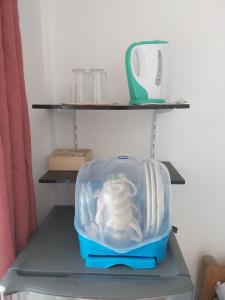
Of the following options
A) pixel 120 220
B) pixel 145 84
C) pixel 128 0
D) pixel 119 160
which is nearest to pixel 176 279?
pixel 120 220

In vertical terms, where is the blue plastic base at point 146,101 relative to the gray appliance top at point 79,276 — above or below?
above

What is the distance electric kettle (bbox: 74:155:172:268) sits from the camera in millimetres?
824

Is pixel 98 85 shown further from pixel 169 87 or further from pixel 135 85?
pixel 169 87

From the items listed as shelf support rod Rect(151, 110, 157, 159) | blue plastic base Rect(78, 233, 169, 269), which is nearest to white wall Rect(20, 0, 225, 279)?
shelf support rod Rect(151, 110, 157, 159)

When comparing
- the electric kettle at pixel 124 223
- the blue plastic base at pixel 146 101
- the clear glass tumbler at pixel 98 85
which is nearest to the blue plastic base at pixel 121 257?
the electric kettle at pixel 124 223

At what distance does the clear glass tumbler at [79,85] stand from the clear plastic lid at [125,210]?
53 cm

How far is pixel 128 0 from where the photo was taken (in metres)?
1.27

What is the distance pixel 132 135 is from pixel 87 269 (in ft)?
2.59

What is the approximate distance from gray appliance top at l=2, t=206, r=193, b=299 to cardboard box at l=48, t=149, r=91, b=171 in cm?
41

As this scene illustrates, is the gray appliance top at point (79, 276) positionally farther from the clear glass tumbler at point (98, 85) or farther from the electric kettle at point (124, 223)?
the clear glass tumbler at point (98, 85)

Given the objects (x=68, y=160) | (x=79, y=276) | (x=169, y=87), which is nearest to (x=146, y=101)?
(x=169, y=87)

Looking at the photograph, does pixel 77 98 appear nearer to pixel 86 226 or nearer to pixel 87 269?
pixel 86 226

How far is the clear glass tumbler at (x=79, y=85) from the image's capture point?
129 centimetres

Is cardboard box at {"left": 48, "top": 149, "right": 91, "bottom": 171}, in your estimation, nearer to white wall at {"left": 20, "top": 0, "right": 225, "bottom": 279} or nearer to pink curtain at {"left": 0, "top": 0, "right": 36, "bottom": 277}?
white wall at {"left": 20, "top": 0, "right": 225, "bottom": 279}
